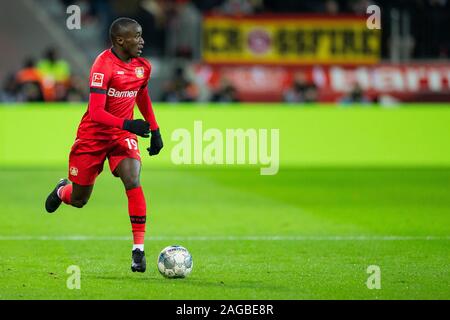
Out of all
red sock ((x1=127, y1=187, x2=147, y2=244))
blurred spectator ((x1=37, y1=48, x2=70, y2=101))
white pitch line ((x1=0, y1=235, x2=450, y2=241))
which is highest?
blurred spectator ((x1=37, y1=48, x2=70, y2=101))

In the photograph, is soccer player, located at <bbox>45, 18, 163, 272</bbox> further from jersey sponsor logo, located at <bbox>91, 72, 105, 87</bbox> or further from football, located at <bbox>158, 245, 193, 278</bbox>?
football, located at <bbox>158, 245, 193, 278</bbox>

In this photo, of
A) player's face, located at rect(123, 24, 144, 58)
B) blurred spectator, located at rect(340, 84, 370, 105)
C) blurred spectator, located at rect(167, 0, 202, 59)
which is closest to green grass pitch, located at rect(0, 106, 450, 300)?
player's face, located at rect(123, 24, 144, 58)

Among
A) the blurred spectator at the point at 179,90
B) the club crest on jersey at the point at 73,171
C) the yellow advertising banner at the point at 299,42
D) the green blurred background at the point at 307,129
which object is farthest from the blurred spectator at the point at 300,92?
the club crest on jersey at the point at 73,171

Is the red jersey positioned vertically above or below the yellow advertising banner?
below

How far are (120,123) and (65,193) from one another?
180 centimetres

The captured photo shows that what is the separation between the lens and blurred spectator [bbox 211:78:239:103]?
2569 cm

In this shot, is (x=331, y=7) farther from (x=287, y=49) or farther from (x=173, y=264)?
(x=173, y=264)

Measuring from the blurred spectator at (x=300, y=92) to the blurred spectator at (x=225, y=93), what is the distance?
1588 millimetres

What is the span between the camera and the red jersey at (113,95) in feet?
32.0

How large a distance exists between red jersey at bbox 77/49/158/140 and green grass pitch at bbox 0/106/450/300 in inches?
49.4

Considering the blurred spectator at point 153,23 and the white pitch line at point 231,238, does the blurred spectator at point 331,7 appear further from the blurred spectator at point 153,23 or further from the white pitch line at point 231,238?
the white pitch line at point 231,238
